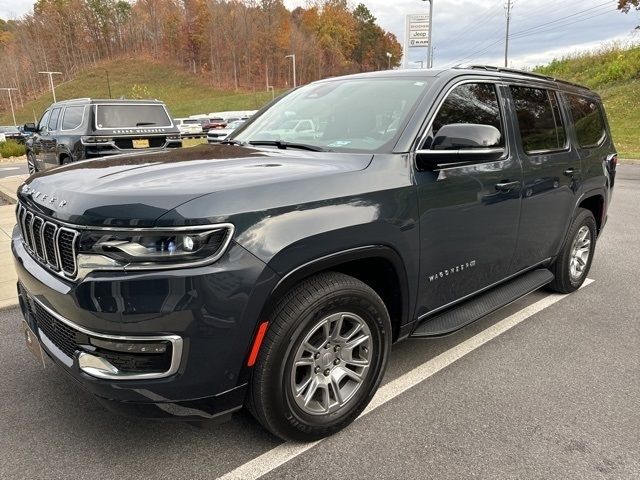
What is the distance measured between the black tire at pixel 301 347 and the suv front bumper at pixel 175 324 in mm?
115

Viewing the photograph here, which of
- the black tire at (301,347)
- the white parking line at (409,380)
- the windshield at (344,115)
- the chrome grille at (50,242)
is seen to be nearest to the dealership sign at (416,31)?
the white parking line at (409,380)

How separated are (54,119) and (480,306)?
11.2 meters

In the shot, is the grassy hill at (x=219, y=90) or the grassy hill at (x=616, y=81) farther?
the grassy hill at (x=219, y=90)

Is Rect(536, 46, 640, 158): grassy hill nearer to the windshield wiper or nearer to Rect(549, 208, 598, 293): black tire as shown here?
Rect(549, 208, 598, 293): black tire

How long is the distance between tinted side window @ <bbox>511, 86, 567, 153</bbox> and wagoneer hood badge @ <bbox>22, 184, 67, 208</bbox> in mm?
2937

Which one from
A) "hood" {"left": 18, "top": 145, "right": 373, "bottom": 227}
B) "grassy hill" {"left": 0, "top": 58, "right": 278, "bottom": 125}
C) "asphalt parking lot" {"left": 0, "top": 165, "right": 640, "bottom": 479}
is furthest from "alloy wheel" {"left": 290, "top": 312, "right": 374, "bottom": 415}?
"grassy hill" {"left": 0, "top": 58, "right": 278, "bottom": 125}

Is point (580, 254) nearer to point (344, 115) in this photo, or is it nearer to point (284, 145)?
point (344, 115)

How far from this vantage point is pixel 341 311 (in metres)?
2.45

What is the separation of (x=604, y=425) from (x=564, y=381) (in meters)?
0.46

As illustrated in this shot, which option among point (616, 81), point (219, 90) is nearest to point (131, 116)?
point (616, 81)

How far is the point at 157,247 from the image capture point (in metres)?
1.95

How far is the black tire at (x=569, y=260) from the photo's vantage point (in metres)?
4.32

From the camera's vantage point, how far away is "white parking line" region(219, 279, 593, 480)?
2.35 m

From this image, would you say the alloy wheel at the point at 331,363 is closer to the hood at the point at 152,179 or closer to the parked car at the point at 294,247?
the parked car at the point at 294,247
